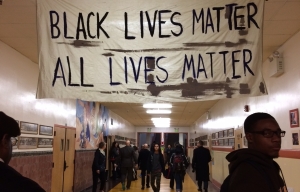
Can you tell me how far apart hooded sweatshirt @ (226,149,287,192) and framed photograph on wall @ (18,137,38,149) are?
5.33 meters

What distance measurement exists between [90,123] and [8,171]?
10.6 metres

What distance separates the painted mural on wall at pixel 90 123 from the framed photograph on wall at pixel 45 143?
7.29 feet

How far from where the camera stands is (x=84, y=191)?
10953 mm

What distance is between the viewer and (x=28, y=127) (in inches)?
267

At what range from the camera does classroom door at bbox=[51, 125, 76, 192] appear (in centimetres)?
844

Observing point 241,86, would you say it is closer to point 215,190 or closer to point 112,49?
point 112,49

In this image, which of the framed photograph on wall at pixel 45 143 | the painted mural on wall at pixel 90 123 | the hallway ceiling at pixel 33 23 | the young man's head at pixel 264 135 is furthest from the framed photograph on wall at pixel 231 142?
the young man's head at pixel 264 135

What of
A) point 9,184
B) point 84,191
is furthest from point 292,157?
point 84,191

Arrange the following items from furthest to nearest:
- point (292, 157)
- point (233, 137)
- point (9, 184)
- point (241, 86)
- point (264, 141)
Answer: point (233, 137)
point (292, 157)
point (241, 86)
point (264, 141)
point (9, 184)

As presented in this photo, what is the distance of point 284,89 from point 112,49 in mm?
3631

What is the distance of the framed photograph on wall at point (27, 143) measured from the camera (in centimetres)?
640

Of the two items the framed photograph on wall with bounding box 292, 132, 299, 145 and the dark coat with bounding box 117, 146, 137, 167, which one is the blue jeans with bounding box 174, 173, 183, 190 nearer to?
the dark coat with bounding box 117, 146, 137, 167

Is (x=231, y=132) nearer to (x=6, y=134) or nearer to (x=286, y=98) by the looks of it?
(x=286, y=98)

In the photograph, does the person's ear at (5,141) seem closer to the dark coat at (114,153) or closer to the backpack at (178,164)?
the backpack at (178,164)
